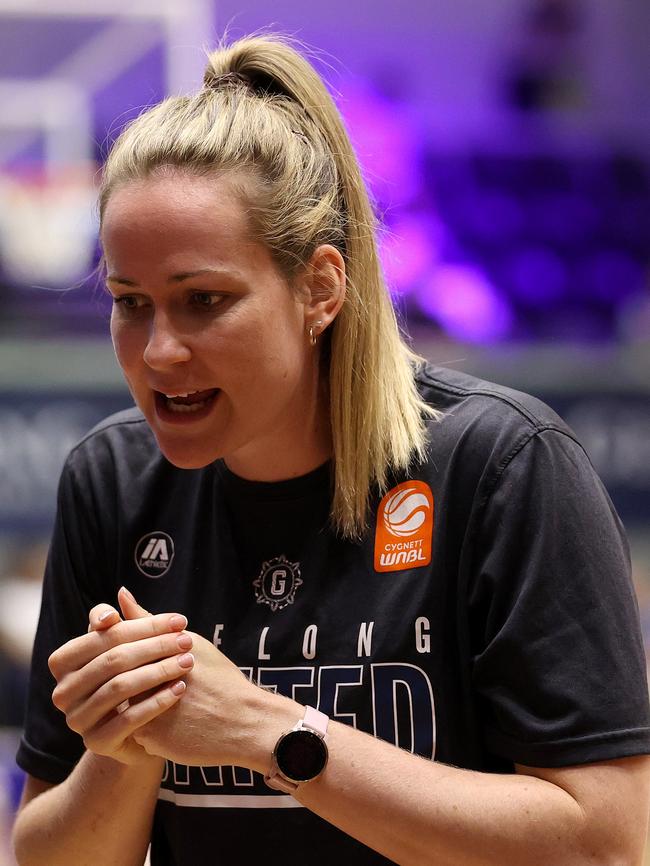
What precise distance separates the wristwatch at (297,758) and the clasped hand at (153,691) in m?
0.04

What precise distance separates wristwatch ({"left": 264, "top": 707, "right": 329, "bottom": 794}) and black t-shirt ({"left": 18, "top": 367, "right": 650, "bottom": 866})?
13 centimetres

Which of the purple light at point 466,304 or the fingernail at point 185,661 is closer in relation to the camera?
the fingernail at point 185,661

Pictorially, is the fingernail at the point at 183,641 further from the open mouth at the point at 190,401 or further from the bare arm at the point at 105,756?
the open mouth at the point at 190,401

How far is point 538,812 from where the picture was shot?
49.6 inches

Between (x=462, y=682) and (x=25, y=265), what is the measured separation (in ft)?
13.7

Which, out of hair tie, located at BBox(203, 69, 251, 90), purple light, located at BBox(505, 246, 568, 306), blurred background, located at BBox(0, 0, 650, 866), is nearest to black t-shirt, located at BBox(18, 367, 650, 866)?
hair tie, located at BBox(203, 69, 251, 90)

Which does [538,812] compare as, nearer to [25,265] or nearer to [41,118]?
[25,265]

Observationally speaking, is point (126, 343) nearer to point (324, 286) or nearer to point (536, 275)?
point (324, 286)

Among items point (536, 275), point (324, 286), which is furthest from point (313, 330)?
point (536, 275)

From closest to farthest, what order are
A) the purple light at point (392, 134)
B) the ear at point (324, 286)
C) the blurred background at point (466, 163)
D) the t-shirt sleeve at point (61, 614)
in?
1. the ear at point (324, 286)
2. the t-shirt sleeve at point (61, 614)
3. the blurred background at point (466, 163)
4. the purple light at point (392, 134)

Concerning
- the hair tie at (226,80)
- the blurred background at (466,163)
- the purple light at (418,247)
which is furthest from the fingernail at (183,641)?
the purple light at (418,247)

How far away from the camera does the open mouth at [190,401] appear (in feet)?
4.63

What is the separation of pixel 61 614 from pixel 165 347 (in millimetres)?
454

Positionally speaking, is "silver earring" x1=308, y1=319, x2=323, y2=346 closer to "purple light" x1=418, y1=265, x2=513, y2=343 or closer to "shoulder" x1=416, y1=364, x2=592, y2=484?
"shoulder" x1=416, y1=364, x2=592, y2=484
